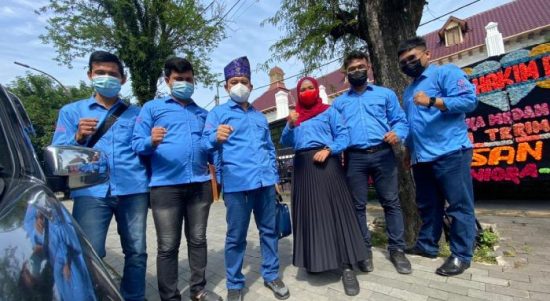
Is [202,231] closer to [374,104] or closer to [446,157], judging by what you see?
[374,104]

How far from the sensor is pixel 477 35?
20.8 meters

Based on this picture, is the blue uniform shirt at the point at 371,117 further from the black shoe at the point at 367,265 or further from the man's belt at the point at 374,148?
the black shoe at the point at 367,265

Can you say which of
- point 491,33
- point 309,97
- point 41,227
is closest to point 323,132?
point 309,97

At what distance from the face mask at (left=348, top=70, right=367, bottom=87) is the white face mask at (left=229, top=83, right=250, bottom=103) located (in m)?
1.01

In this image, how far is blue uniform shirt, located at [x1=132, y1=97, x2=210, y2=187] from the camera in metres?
2.59

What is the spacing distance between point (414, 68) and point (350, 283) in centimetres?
199

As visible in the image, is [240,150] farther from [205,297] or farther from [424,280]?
[424,280]

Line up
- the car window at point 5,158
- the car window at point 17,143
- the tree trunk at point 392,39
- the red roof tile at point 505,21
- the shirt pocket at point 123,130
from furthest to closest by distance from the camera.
→ 1. the red roof tile at point 505,21
2. the tree trunk at point 392,39
3. the shirt pocket at point 123,130
4. the car window at point 17,143
5. the car window at point 5,158

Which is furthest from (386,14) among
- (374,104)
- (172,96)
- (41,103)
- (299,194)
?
(41,103)

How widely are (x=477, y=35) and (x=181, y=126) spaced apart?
77.7 ft

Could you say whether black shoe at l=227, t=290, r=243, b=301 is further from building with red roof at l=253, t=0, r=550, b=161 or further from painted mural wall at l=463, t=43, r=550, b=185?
building with red roof at l=253, t=0, r=550, b=161

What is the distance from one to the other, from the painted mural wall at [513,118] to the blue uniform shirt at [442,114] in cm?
374

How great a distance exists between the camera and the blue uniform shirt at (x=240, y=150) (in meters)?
2.73

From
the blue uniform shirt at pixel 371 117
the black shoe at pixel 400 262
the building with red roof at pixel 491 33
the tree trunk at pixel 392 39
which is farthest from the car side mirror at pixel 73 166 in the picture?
the building with red roof at pixel 491 33
